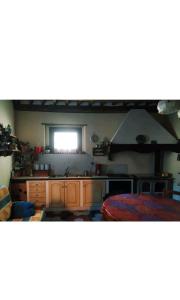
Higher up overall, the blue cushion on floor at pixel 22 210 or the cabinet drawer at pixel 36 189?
the cabinet drawer at pixel 36 189

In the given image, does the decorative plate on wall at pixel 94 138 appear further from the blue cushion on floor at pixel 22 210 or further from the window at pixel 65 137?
the blue cushion on floor at pixel 22 210

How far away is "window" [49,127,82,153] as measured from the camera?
1652 mm

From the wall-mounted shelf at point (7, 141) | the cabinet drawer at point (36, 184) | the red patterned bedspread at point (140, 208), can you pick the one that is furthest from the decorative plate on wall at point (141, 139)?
the wall-mounted shelf at point (7, 141)

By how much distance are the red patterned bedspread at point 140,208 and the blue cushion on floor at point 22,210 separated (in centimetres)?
75

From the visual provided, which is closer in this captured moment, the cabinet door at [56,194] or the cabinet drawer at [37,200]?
the cabinet drawer at [37,200]

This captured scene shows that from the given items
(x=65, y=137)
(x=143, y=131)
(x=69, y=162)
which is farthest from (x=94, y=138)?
(x=143, y=131)

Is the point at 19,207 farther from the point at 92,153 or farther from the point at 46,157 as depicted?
the point at 92,153

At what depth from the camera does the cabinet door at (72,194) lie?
7.11 feet

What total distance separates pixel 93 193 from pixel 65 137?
828mm

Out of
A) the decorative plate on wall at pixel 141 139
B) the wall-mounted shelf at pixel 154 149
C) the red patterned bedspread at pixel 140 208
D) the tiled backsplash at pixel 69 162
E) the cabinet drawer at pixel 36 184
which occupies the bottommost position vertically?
the red patterned bedspread at pixel 140 208

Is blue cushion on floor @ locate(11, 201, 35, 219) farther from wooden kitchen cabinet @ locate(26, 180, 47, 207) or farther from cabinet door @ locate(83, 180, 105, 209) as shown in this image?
cabinet door @ locate(83, 180, 105, 209)
